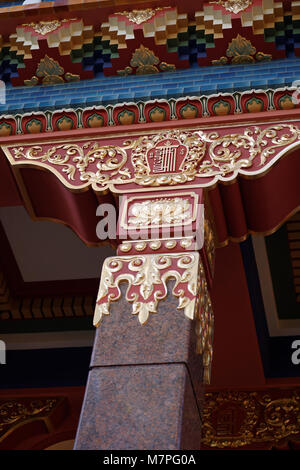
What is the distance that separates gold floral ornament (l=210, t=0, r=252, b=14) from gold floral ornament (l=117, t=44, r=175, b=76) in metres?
0.42

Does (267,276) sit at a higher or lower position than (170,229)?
lower

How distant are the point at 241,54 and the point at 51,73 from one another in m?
1.04

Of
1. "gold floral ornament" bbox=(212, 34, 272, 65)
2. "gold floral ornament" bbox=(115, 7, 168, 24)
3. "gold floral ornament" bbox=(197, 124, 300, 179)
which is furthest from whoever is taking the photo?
"gold floral ornament" bbox=(115, 7, 168, 24)

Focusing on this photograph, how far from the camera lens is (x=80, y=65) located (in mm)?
4426

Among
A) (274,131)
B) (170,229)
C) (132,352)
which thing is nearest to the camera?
(132,352)

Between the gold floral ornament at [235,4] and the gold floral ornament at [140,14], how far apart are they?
0.35 metres

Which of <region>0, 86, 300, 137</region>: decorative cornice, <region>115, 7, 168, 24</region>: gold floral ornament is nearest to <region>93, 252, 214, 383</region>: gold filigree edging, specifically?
<region>0, 86, 300, 137</region>: decorative cornice

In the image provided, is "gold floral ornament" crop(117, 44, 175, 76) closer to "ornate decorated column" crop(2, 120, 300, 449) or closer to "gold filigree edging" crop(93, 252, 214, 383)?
"ornate decorated column" crop(2, 120, 300, 449)

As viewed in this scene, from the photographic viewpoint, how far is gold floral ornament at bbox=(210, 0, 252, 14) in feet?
14.1

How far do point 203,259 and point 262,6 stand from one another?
5.13 ft

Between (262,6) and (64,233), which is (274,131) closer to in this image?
(262,6)

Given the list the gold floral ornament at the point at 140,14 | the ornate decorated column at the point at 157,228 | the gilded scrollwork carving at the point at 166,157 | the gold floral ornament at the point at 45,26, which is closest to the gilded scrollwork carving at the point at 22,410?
the ornate decorated column at the point at 157,228

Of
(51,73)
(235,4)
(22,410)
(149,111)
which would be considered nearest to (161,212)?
(149,111)

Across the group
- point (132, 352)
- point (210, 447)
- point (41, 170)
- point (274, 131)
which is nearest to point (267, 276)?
point (210, 447)
